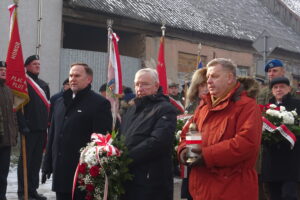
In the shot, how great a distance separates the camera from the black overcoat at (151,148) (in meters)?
5.13

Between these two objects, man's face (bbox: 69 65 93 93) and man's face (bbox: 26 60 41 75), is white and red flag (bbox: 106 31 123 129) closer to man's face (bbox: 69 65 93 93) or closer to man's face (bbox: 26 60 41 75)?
man's face (bbox: 26 60 41 75)

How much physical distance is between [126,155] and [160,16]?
582 inches

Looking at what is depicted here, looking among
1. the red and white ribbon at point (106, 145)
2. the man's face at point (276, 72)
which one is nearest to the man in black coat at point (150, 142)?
the red and white ribbon at point (106, 145)

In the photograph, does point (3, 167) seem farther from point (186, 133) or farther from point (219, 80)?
point (219, 80)

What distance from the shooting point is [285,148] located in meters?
6.88

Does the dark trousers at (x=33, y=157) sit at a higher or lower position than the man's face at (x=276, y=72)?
lower

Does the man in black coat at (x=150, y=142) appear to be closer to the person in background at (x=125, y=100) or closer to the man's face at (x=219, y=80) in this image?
the man's face at (x=219, y=80)

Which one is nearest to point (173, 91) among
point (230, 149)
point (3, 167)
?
point (3, 167)

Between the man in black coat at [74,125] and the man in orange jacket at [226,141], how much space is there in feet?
5.34

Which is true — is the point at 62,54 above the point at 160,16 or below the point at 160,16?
below

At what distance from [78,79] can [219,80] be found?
2.04 metres

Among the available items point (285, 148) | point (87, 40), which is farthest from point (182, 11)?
point (285, 148)

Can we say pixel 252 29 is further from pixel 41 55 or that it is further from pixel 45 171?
pixel 45 171

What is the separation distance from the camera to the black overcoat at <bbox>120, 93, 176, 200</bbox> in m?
5.13
